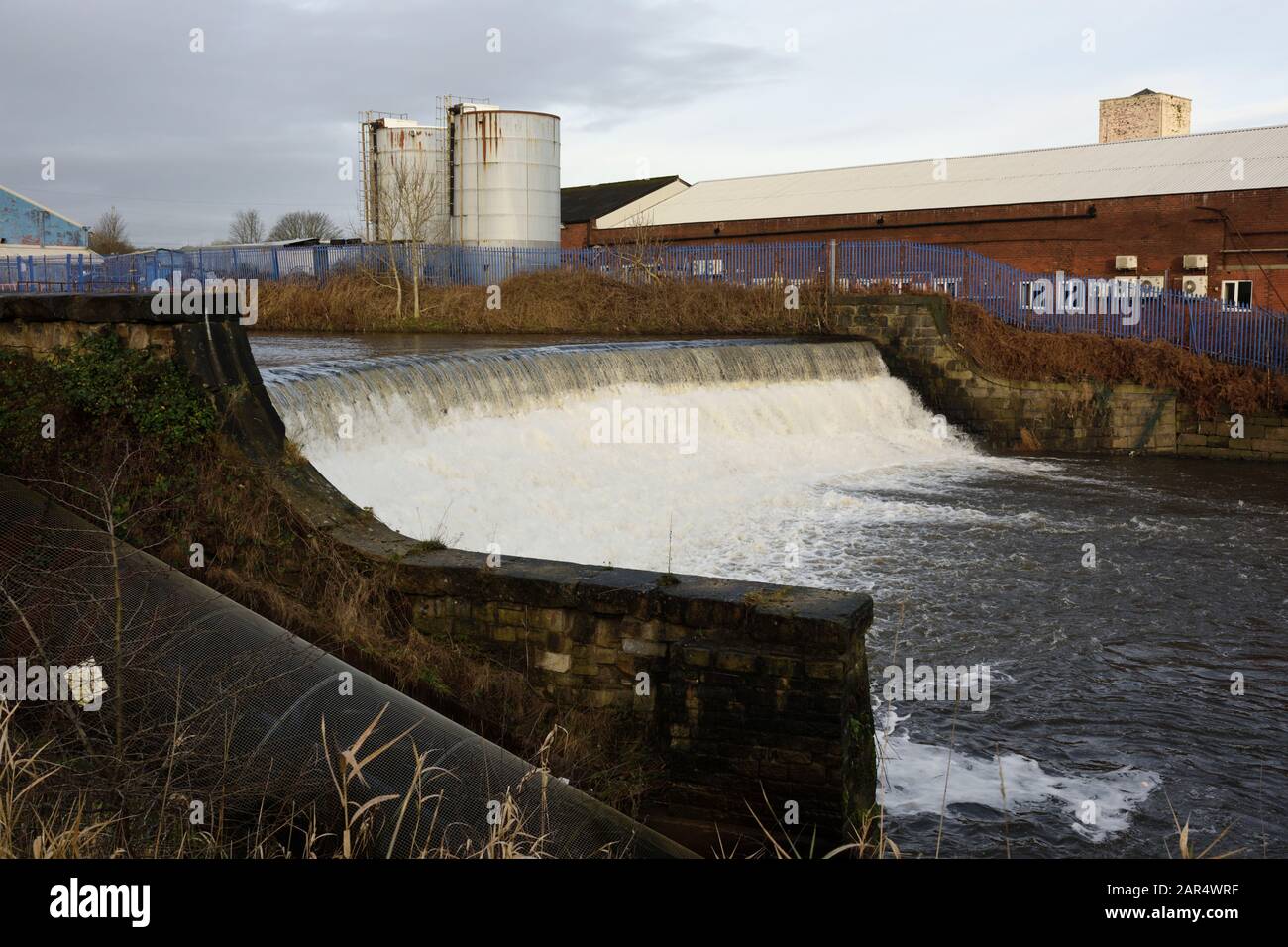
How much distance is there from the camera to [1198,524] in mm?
13797

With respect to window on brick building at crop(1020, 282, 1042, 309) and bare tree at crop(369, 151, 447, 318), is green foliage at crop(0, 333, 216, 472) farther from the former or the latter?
bare tree at crop(369, 151, 447, 318)

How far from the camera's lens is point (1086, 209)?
32.0 metres

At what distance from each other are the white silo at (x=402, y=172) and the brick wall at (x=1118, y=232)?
11615mm

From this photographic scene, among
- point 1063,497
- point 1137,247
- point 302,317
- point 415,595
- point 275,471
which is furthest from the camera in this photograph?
point 1137,247

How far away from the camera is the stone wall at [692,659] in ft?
19.1

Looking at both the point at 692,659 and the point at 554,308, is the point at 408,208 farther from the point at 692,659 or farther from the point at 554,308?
the point at 692,659

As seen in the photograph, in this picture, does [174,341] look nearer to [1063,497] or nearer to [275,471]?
[275,471]

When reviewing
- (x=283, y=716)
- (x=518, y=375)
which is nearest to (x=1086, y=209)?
(x=518, y=375)

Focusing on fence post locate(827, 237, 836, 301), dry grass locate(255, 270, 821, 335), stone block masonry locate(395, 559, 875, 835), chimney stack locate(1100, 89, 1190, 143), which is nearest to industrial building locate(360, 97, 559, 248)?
dry grass locate(255, 270, 821, 335)

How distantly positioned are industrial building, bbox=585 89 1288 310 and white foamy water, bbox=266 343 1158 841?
14.7 metres

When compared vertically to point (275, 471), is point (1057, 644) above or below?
below

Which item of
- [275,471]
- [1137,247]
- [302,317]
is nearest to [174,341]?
[275,471]

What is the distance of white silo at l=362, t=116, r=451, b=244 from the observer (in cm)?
3522

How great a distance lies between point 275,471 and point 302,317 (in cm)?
2088
